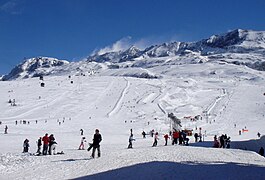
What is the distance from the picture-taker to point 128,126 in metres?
58.8

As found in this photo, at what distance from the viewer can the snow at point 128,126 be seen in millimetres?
17234

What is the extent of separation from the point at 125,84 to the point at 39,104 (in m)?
36.2

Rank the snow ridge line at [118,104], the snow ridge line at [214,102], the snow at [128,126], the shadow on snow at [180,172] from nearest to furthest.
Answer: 1. the shadow on snow at [180,172]
2. the snow at [128,126]
3. the snow ridge line at [118,104]
4. the snow ridge line at [214,102]

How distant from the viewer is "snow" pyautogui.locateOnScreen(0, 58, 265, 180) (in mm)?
17234

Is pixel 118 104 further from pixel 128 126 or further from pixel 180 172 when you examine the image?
pixel 180 172

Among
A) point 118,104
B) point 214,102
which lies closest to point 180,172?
point 118,104

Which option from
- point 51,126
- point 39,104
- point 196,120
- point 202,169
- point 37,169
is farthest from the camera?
point 39,104

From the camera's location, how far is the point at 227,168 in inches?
664

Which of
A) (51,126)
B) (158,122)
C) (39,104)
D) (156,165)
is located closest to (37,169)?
(156,165)

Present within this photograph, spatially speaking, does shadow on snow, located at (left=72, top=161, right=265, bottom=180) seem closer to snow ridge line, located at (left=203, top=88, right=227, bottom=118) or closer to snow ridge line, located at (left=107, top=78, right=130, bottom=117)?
snow ridge line, located at (left=107, top=78, right=130, bottom=117)

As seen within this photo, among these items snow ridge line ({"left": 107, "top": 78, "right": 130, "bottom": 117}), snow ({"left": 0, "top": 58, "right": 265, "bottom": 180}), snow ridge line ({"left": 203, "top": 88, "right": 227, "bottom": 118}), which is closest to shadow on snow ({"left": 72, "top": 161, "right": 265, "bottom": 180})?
snow ({"left": 0, "top": 58, "right": 265, "bottom": 180})

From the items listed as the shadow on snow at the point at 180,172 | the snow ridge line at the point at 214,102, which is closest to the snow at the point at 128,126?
the shadow on snow at the point at 180,172

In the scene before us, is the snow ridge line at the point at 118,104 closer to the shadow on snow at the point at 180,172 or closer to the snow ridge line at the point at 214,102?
the snow ridge line at the point at 214,102

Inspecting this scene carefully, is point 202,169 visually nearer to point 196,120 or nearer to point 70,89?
point 196,120
